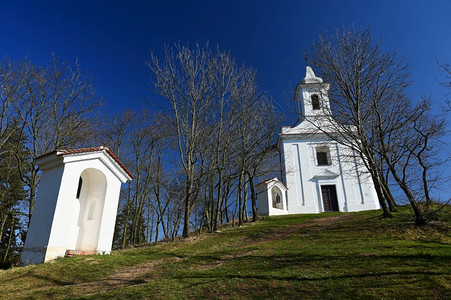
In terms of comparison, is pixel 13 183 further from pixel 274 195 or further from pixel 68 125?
pixel 274 195

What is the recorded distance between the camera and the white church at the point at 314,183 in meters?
24.6

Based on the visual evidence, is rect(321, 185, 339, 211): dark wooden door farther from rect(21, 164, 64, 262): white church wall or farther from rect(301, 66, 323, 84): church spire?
rect(21, 164, 64, 262): white church wall

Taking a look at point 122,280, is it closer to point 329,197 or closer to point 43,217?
point 43,217

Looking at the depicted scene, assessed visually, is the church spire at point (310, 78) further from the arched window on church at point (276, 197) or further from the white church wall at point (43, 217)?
the white church wall at point (43, 217)

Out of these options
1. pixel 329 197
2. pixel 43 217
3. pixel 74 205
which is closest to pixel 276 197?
pixel 329 197

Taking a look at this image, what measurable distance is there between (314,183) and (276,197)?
378 cm

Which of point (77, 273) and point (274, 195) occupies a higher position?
point (274, 195)

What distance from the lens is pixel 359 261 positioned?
7480 mm

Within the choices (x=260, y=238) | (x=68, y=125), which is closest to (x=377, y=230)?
(x=260, y=238)

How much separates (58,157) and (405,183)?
13876 mm

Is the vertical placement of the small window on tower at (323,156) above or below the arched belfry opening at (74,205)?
above

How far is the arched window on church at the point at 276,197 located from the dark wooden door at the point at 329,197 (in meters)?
4.00

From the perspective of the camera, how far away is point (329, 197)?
25.7 meters

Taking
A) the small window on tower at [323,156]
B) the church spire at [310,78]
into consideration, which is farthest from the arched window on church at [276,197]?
the church spire at [310,78]
